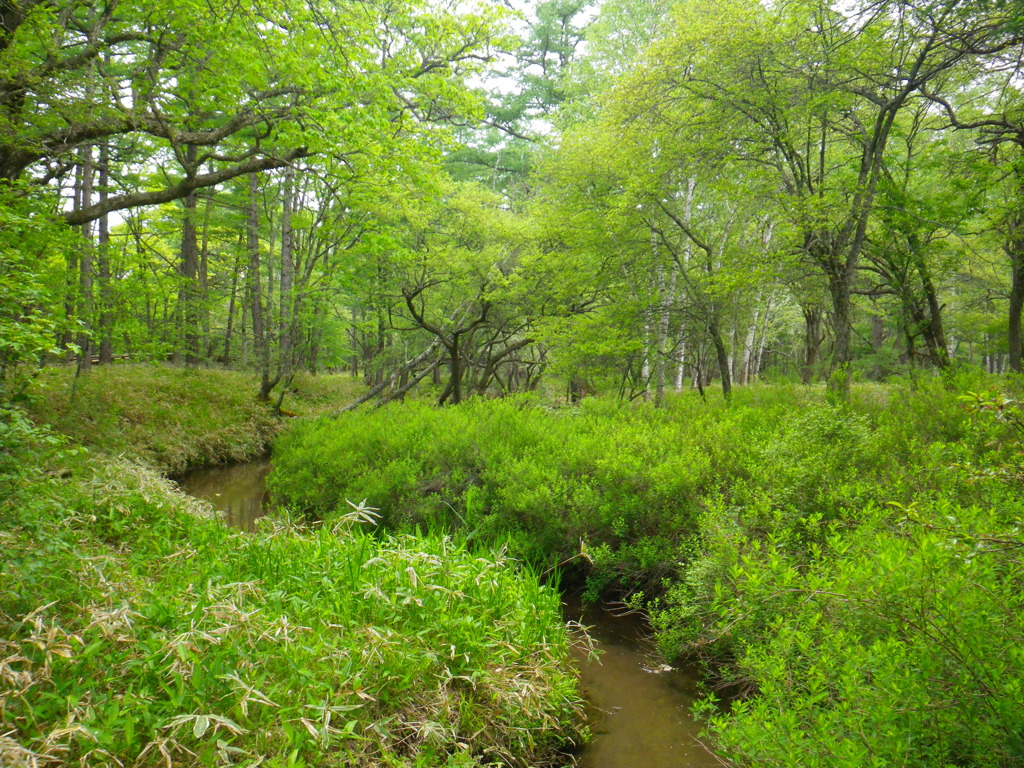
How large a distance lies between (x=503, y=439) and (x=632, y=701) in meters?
3.70

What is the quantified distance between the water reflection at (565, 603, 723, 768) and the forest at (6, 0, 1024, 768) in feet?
0.63

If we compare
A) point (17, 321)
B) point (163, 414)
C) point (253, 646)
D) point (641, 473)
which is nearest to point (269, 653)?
point (253, 646)

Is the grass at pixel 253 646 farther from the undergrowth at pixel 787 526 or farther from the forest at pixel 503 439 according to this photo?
the undergrowth at pixel 787 526

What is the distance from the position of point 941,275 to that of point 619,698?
28.3 ft

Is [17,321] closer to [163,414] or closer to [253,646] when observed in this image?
[253,646]

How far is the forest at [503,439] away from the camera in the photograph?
86.1 inches

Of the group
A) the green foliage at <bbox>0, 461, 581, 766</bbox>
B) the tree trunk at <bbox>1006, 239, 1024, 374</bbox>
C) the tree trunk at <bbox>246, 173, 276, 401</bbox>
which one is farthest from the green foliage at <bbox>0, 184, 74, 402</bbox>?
the tree trunk at <bbox>1006, 239, 1024, 374</bbox>

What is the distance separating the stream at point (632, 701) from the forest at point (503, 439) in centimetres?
19

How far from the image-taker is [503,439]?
6.88 m

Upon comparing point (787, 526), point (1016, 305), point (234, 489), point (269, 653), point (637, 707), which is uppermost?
point (1016, 305)

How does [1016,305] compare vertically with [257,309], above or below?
below

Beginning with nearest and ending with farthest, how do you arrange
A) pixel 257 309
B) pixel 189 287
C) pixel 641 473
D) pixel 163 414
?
pixel 641 473, pixel 163 414, pixel 189 287, pixel 257 309

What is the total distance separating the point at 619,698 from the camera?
3.69 m

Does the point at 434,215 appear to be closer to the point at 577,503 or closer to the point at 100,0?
the point at 100,0
